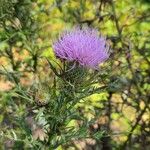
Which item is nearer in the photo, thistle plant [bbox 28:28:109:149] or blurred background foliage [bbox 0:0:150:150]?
thistle plant [bbox 28:28:109:149]

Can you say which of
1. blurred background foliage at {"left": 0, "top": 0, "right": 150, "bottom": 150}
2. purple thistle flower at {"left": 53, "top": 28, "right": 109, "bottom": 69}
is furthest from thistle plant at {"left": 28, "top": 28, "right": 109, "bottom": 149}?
blurred background foliage at {"left": 0, "top": 0, "right": 150, "bottom": 150}

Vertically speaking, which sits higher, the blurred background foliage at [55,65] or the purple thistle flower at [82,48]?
the purple thistle flower at [82,48]

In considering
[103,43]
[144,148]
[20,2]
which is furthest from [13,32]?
[144,148]

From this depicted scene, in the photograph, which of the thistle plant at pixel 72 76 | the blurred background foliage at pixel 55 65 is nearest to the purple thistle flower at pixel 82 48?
the thistle plant at pixel 72 76

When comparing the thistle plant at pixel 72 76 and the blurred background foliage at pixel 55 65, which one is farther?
the blurred background foliage at pixel 55 65

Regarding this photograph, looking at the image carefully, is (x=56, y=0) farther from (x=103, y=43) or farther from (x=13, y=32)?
(x=103, y=43)

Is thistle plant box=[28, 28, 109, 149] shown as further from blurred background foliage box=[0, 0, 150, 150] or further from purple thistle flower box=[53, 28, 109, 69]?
blurred background foliage box=[0, 0, 150, 150]

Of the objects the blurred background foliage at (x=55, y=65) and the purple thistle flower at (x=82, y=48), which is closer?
the purple thistle flower at (x=82, y=48)

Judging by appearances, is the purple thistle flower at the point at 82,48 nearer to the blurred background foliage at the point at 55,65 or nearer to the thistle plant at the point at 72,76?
the thistle plant at the point at 72,76

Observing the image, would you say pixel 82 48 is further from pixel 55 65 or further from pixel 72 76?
pixel 55 65

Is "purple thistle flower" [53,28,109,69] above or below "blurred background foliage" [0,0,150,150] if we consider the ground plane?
above
